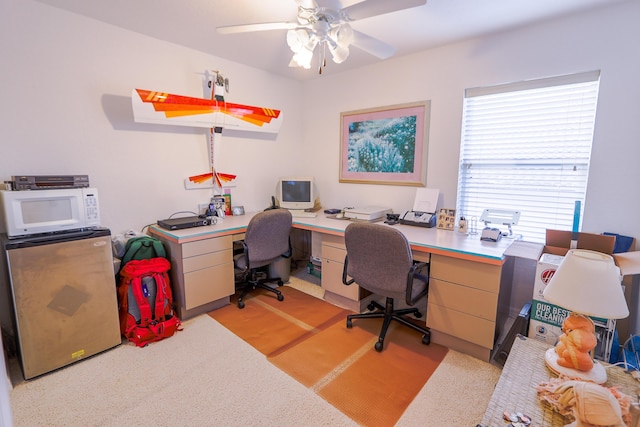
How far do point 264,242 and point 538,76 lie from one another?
2.54 metres

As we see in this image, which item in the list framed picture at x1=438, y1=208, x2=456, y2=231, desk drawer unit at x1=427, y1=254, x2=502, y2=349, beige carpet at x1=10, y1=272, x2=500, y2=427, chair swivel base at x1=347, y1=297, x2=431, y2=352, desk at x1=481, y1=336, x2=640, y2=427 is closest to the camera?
desk at x1=481, y1=336, x2=640, y2=427

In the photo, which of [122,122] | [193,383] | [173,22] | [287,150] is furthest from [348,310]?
[173,22]

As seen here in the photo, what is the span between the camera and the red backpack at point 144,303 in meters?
2.22

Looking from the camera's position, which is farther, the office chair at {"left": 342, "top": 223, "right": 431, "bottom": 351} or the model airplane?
the model airplane

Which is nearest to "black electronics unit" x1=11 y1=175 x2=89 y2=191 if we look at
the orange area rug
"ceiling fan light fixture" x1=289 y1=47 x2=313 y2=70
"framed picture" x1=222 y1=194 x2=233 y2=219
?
"framed picture" x1=222 y1=194 x2=233 y2=219

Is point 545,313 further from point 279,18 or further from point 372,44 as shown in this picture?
point 279,18

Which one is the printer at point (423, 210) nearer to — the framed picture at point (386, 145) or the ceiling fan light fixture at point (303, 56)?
the framed picture at point (386, 145)

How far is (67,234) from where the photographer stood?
1927mm

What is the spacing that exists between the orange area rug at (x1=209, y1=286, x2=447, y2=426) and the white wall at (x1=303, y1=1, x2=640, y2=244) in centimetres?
130

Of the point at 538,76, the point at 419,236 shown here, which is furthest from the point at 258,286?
the point at 538,76

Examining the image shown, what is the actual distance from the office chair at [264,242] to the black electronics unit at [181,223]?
0.42 m

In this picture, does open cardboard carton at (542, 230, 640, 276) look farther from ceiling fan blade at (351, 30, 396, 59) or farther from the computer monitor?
the computer monitor

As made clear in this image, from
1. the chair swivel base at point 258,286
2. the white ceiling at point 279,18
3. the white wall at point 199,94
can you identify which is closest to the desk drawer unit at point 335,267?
the chair swivel base at point 258,286

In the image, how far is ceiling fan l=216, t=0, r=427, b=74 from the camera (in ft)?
4.91
